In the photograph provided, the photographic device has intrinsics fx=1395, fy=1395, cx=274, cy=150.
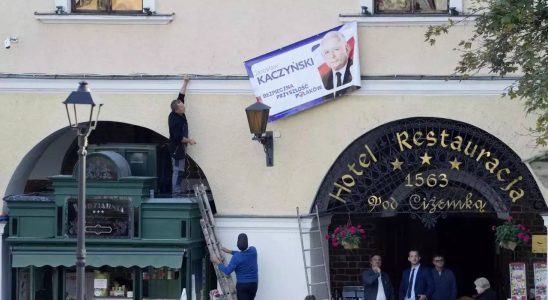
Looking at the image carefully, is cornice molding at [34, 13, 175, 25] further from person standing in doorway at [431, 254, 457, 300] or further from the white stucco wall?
person standing in doorway at [431, 254, 457, 300]

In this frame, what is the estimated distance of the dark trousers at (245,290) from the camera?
57.7 feet

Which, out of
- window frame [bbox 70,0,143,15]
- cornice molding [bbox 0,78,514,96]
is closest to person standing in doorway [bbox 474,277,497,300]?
cornice molding [bbox 0,78,514,96]

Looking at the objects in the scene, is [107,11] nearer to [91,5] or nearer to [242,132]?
[91,5]

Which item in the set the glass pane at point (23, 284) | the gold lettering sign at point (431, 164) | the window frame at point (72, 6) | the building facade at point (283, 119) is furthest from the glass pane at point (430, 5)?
the glass pane at point (23, 284)

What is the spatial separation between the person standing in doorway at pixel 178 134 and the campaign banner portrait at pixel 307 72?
0.95 m

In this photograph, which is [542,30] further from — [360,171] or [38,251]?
[38,251]

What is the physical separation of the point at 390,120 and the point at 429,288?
2.32 metres

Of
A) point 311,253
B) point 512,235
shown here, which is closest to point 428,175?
point 512,235

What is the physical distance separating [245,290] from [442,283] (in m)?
2.62

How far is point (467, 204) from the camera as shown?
1775 cm

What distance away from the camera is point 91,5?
1819 centimetres

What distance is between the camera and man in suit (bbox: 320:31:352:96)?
1756 cm

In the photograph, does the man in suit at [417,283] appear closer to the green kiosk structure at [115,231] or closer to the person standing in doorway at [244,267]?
the person standing in doorway at [244,267]

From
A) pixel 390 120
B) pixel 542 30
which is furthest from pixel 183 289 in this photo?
pixel 542 30
